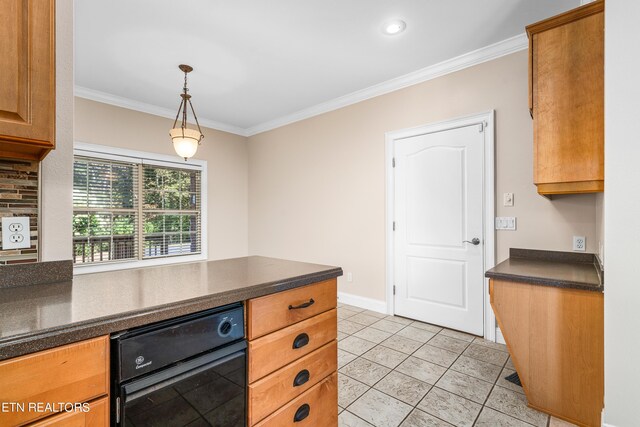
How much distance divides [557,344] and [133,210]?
4767 mm

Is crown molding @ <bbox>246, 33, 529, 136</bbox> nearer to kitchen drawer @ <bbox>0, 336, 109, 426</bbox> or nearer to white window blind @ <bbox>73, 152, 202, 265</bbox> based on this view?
white window blind @ <bbox>73, 152, 202, 265</bbox>

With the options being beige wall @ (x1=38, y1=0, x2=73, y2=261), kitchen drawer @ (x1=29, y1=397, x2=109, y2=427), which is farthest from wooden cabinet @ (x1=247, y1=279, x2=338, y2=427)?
beige wall @ (x1=38, y1=0, x2=73, y2=261)

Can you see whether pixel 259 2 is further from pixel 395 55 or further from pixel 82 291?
pixel 82 291

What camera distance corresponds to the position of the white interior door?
2.93m

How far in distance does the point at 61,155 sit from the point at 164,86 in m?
2.84

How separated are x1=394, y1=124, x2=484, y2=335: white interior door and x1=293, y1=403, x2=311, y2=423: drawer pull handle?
2.19m

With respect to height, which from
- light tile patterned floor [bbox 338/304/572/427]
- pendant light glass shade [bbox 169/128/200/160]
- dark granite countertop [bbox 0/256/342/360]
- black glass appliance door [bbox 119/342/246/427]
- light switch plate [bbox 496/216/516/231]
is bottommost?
light tile patterned floor [bbox 338/304/572/427]

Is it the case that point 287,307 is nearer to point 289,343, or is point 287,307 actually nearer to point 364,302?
point 289,343

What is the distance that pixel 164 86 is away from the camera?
366 centimetres

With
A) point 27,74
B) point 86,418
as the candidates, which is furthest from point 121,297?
point 27,74

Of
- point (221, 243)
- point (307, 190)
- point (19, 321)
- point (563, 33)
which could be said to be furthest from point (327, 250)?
point (19, 321)

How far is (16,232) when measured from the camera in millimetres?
1161

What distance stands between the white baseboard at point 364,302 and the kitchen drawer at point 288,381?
224cm

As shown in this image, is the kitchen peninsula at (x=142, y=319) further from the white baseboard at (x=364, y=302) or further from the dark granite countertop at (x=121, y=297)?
the white baseboard at (x=364, y=302)
